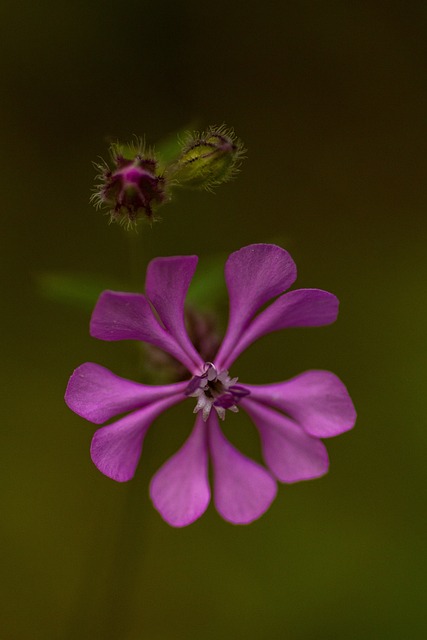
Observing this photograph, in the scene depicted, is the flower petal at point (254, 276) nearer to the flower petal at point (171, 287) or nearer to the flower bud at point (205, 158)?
the flower petal at point (171, 287)

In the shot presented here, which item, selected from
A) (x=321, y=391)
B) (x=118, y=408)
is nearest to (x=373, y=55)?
(x=321, y=391)

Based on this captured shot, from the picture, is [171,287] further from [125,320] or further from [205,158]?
[205,158]

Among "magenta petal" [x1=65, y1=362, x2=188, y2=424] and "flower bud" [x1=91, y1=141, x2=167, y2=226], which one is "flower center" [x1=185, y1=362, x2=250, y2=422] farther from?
"flower bud" [x1=91, y1=141, x2=167, y2=226]

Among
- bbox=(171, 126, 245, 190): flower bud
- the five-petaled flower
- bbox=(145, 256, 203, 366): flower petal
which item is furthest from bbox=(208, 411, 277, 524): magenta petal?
bbox=(171, 126, 245, 190): flower bud

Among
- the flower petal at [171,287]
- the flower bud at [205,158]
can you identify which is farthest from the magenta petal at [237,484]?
the flower bud at [205,158]

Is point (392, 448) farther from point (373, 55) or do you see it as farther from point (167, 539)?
point (373, 55)
